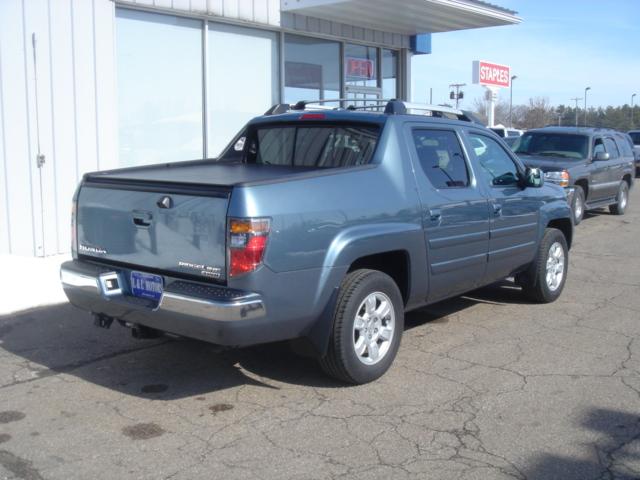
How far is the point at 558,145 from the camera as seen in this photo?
14.0 m

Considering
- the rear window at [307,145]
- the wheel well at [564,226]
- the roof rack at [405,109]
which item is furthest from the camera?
the wheel well at [564,226]

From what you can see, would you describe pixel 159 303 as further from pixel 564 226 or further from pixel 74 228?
pixel 564 226

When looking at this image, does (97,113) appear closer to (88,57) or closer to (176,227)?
(88,57)

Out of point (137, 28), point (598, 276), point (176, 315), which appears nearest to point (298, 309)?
point (176, 315)

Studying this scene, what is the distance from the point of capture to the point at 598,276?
30.1 feet

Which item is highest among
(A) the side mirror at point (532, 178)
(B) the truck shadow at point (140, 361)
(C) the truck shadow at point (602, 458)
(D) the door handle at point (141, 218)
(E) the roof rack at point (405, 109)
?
(E) the roof rack at point (405, 109)

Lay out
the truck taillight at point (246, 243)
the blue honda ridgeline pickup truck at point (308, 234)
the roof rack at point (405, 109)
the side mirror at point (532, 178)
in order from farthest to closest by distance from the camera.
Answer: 1. the side mirror at point (532, 178)
2. the roof rack at point (405, 109)
3. the blue honda ridgeline pickup truck at point (308, 234)
4. the truck taillight at point (246, 243)

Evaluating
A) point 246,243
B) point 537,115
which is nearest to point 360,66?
point 246,243

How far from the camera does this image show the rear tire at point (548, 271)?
7.36 metres

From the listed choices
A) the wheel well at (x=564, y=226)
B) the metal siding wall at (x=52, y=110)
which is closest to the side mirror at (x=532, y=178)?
the wheel well at (x=564, y=226)

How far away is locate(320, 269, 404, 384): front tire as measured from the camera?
4871mm

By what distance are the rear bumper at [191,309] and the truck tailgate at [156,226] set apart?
0.37ft

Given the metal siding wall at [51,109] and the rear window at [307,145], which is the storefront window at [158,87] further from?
the rear window at [307,145]

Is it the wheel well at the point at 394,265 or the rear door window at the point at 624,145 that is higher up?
the rear door window at the point at 624,145
